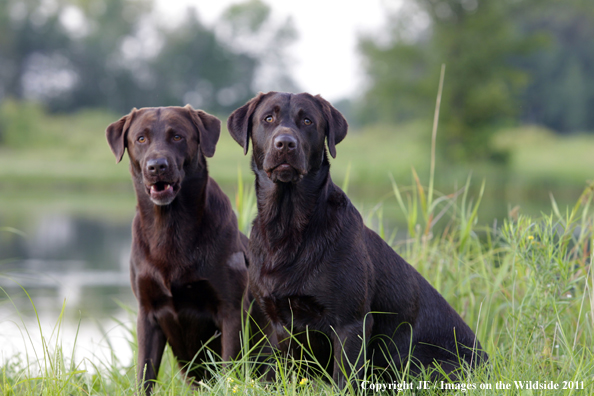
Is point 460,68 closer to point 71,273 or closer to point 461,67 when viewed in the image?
point 461,67

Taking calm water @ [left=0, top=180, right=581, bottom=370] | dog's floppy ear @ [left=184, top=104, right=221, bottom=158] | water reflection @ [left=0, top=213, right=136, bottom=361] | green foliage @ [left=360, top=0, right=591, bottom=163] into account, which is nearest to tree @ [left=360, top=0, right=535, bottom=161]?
green foliage @ [left=360, top=0, right=591, bottom=163]

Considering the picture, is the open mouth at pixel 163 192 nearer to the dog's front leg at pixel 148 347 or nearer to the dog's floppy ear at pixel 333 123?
the dog's front leg at pixel 148 347

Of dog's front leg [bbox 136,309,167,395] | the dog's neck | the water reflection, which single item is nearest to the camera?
the dog's neck

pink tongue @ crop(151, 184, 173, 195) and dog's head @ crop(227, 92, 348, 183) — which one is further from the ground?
dog's head @ crop(227, 92, 348, 183)

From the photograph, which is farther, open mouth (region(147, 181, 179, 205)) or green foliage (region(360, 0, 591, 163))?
green foliage (region(360, 0, 591, 163))

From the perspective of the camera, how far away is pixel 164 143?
2865 mm

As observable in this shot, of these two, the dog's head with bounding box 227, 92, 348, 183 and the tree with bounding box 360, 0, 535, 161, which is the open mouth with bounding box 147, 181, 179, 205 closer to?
the dog's head with bounding box 227, 92, 348, 183

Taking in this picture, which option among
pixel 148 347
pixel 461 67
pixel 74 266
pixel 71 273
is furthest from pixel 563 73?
pixel 148 347

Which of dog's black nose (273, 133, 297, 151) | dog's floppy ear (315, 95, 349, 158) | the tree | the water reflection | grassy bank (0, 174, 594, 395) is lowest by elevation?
the water reflection

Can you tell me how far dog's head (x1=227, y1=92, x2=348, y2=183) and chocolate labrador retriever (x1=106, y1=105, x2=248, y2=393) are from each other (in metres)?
0.36

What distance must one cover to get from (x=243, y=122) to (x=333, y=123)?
0.46m

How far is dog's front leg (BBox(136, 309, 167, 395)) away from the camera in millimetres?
2920

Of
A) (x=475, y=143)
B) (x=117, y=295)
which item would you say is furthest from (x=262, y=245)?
(x=475, y=143)

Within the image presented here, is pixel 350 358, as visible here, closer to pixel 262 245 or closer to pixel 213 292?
pixel 262 245
